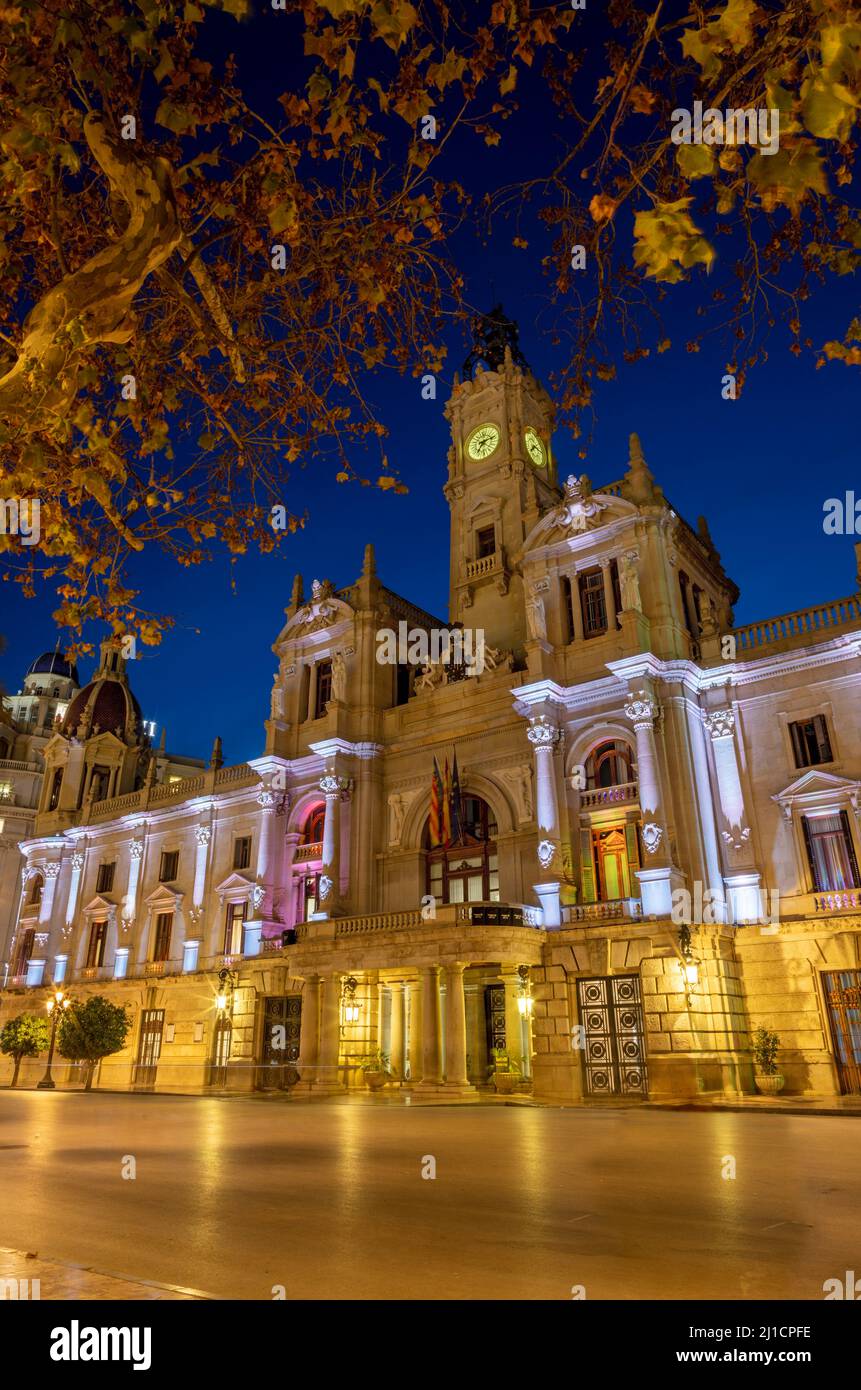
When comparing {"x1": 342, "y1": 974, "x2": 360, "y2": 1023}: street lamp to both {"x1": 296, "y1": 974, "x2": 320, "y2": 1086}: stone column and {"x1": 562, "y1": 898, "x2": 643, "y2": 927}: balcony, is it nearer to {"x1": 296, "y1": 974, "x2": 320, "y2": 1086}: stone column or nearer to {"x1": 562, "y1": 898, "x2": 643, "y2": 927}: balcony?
{"x1": 296, "y1": 974, "x2": 320, "y2": 1086}: stone column

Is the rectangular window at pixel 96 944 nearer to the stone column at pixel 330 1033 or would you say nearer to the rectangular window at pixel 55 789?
the rectangular window at pixel 55 789

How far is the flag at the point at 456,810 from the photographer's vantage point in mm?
31484

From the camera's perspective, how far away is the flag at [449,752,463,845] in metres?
31.5

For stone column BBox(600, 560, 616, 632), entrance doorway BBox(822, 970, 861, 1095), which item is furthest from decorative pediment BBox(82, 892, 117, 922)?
entrance doorway BBox(822, 970, 861, 1095)

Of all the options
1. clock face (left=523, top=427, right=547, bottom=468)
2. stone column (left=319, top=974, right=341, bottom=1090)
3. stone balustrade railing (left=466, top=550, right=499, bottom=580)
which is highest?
clock face (left=523, top=427, right=547, bottom=468)

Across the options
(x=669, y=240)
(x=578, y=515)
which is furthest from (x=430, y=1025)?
(x=669, y=240)

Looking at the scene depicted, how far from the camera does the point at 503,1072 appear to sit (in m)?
28.6

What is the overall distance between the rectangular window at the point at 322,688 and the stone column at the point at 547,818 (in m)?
11.6

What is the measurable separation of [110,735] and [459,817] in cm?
3024

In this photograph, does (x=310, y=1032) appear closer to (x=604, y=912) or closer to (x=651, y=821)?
(x=604, y=912)

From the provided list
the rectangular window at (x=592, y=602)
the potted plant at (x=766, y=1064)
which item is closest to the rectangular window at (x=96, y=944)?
the rectangular window at (x=592, y=602)

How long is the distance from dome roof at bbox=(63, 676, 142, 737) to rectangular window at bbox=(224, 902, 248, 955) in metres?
19.9

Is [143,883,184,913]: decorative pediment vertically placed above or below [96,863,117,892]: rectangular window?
below

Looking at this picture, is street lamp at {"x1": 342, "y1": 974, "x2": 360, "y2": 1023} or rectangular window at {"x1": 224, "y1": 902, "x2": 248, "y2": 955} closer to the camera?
street lamp at {"x1": 342, "y1": 974, "x2": 360, "y2": 1023}
